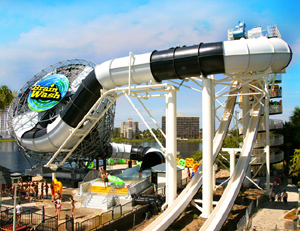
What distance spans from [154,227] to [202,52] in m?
9.93

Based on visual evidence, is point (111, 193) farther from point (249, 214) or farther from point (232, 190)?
point (249, 214)

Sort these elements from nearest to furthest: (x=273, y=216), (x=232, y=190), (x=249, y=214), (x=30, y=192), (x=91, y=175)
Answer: (x=232, y=190)
(x=249, y=214)
(x=273, y=216)
(x=30, y=192)
(x=91, y=175)

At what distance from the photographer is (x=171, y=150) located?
18.5 m

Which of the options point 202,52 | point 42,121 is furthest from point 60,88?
point 202,52

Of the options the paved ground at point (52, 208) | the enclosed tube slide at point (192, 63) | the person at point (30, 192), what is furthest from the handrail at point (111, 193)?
the enclosed tube slide at point (192, 63)

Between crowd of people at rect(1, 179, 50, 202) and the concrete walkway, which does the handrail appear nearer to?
crowd of people at rect(1, 179, 50, 202)

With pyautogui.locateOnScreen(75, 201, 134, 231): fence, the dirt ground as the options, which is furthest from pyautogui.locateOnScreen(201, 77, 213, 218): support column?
pyautogui.locateOnScreen(75, 201, 134, 231): fence

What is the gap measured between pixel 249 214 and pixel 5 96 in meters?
25.5

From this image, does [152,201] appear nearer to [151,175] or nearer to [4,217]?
[151,175]

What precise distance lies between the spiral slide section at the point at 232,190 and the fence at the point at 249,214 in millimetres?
844

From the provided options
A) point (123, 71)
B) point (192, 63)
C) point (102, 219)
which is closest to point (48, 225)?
point (102, 219)

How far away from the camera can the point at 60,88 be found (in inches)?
1111

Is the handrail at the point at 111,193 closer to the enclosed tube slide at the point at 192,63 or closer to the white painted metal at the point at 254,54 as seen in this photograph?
the enclosed tube slide at the point at 192,63

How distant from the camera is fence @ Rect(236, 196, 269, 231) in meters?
15.1
